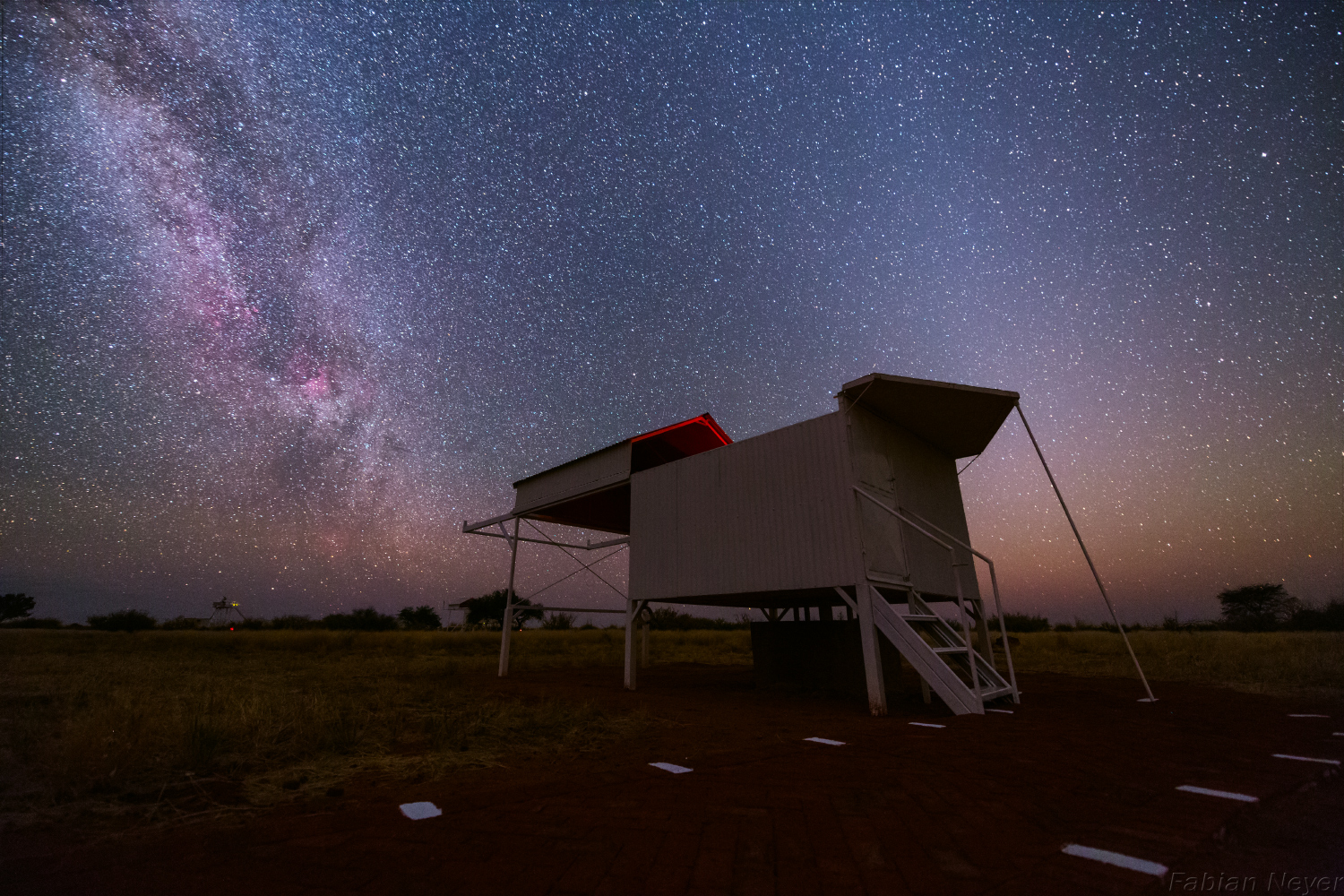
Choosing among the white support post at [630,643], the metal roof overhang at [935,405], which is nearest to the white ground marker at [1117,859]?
the metal roof overhang at [935,405]

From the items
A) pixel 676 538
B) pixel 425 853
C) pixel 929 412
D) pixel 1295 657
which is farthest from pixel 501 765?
pixel 1295 657

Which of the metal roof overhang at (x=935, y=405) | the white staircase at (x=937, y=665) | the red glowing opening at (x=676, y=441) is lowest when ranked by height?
the white staircase at (x=937, y=665)

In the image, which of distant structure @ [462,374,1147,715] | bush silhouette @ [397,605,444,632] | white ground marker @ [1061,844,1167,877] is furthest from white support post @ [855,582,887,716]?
bush silhouette @ [397,605,444,632]

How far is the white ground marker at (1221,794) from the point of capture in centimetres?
360

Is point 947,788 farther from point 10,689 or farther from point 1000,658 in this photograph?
point 1000,658

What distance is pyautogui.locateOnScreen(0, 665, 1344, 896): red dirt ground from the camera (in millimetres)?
2510

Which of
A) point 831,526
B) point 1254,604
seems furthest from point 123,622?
point 1254,604

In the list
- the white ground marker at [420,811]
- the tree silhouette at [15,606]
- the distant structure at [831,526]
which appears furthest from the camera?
the tree silhouette at [15,606]

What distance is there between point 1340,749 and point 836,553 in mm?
A: 5370

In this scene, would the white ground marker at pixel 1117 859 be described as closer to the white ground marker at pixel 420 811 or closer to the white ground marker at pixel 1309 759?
the white ground marker at pixel 420 811

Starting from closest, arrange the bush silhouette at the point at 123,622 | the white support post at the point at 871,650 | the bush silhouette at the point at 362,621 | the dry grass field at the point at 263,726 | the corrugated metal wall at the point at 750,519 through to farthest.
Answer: the dry grass field at the point at 263,726 → the white support post at the point at 871,650 → the corrugated metal wall at the point at 750,519 → the bush silhouette at the point at 123,622 → the bush silhouette at the point at 362,621

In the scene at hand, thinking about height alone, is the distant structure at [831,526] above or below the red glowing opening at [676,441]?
below

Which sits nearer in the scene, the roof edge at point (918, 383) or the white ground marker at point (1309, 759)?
the white ground marker at point (1309, 759)

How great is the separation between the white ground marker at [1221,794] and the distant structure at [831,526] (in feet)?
11.9
